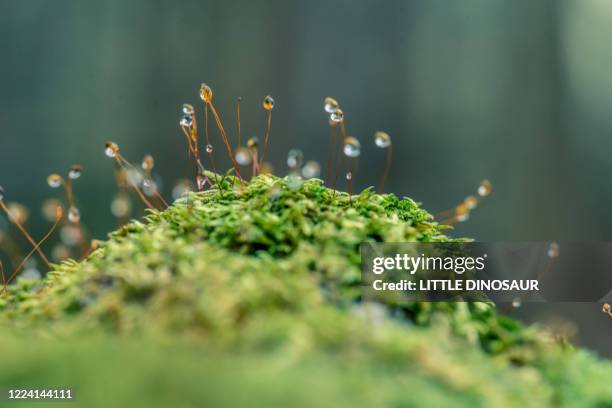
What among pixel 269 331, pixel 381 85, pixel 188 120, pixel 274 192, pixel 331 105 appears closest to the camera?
pixel 269 331

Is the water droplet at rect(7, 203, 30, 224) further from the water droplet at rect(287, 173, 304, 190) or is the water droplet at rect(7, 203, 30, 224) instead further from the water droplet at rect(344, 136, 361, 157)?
the water droplet at rect(344, 136, 361, 157)

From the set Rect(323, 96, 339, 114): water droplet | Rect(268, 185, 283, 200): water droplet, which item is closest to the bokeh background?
Rect(323, 96, 339, 114): water droplet

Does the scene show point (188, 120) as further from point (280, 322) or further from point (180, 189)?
point (280, 322)

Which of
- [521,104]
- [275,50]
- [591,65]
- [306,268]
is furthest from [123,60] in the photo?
[306,268]

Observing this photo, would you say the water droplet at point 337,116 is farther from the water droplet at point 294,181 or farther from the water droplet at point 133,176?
the water droplet at point 133,176

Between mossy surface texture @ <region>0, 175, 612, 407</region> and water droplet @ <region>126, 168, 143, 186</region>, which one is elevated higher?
water droplet @ <region>126, 168, 143, 186</region>

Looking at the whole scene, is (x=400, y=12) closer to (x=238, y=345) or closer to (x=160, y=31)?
(x=160, y=31)

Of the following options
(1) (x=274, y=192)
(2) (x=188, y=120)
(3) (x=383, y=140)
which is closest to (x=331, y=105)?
(3) (x=383, y=140)
